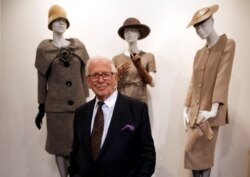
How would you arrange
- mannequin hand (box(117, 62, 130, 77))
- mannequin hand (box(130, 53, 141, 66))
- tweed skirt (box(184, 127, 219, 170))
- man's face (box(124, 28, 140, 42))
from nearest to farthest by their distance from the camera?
tweed skirt (box(184, 127, 219, 170)) → mannequin hand (box(130, 53, 141, 66)) → mannequin hand (box(117, 62, 130, 77)) → man's face (box(124, 28, 140, 42))

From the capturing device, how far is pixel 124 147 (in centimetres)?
173

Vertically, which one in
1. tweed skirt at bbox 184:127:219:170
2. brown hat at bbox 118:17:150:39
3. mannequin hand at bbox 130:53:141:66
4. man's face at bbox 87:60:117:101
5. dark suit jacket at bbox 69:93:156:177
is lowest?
tweed skirt at bbox 184:127:219:170

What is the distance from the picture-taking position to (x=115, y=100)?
1841 millimetres

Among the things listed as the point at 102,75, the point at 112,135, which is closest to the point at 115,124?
the point at 112,135

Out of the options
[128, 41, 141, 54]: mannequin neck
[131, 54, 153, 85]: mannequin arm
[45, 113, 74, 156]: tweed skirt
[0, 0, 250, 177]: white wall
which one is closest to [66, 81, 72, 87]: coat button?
[45, 113, 74, 156]: tweed skirt

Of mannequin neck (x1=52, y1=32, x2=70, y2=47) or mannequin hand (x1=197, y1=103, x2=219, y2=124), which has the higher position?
mannequin neck (x1=52, y1=32, x2=70, y2=47)

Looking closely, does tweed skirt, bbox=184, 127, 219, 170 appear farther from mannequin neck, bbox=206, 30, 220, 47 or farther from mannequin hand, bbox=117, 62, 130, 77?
mannequin hand, bbox=117, 62, 130, 77

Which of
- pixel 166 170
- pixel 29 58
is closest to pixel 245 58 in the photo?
pixel 166 170

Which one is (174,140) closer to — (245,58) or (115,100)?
(245,58)

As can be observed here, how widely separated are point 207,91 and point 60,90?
1204 millimetres

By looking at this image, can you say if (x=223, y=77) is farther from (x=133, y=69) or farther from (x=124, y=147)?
(x=124, y=147)

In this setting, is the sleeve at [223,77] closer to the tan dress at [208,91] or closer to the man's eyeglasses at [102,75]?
the tan dress at [208,91]

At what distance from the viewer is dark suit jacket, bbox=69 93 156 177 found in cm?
172

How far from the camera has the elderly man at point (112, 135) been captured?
172 centimetres
